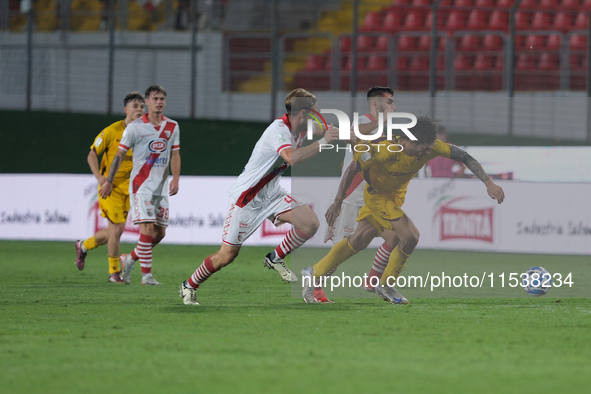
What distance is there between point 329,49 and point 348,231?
10.7 m

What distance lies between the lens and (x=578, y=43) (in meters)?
15.5

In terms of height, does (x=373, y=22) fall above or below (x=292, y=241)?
above

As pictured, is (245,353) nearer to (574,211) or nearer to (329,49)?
(574,211)

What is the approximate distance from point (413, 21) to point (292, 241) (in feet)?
37.4

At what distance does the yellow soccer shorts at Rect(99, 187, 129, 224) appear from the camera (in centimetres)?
906

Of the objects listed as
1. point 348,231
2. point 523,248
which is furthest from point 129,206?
point 523,248

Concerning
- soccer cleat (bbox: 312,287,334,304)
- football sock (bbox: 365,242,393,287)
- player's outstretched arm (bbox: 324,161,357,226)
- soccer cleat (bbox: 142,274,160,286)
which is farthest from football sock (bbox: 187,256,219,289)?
soccer cleat (bbox: 142,274,160,286)

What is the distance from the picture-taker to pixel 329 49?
17.6 metres

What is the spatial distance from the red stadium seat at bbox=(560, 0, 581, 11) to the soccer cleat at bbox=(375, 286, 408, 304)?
11.0 meters

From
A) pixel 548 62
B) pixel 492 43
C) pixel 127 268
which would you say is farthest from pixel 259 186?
pixel 492 43

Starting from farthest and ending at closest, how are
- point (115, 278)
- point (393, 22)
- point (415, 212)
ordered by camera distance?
point (393, 22), point (115, 278), point (415, 212)

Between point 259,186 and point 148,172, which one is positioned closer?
point 259,186

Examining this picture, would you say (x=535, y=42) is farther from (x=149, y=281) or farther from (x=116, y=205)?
(x=149, y=281)

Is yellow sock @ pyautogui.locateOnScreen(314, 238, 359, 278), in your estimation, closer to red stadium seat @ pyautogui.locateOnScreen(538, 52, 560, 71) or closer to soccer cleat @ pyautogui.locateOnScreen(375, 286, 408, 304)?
soccer cleat @ pyautogui.locateOnScreen(375, 286, 408, 304)
